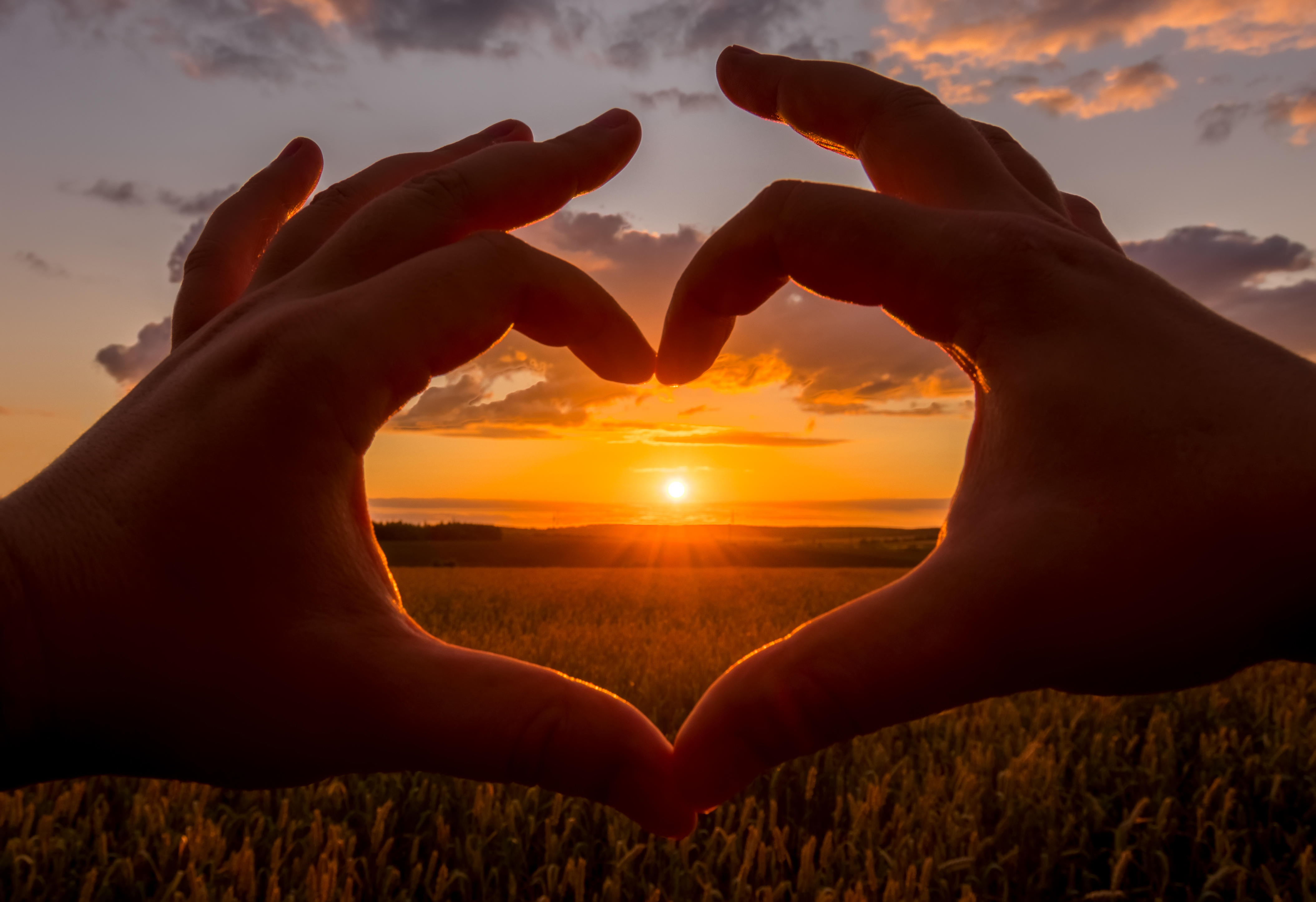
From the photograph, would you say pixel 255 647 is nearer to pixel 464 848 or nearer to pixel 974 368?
pixel 974 368

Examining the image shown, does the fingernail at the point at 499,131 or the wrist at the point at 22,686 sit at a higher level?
the fingernail at the point at 499,131

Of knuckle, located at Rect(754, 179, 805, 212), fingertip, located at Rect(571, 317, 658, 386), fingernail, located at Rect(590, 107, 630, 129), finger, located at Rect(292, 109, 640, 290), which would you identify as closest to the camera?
knuckle, located at Rect(754, 179, 805, 212)

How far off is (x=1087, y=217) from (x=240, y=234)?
306 centimetres

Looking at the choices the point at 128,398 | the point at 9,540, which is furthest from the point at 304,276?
the point at 9,540

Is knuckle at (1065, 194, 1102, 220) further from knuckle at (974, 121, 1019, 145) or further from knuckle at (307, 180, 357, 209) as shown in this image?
knuckle at (307, 180, 357, 209)

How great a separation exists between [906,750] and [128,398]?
15.9 feet

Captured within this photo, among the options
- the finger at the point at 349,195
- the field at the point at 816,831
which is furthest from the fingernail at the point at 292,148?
the field at the point at 816,831

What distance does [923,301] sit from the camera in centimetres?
138

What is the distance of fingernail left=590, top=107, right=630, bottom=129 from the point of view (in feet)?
7.73

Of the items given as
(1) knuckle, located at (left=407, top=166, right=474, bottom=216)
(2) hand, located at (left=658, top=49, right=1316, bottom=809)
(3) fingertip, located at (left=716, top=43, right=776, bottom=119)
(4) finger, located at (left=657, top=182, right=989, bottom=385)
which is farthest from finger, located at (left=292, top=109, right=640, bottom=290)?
(2) hand, located at (left=658, top=49, right=1316, bottom=809)

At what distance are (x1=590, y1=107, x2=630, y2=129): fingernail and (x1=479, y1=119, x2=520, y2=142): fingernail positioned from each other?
0.40 m

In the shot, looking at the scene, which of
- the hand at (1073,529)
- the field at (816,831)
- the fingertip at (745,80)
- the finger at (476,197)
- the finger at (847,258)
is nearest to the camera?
the hand at (1073,529)

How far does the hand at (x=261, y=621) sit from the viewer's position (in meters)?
1.11

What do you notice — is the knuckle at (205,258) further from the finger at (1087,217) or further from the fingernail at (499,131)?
the finger at (1087,217)
